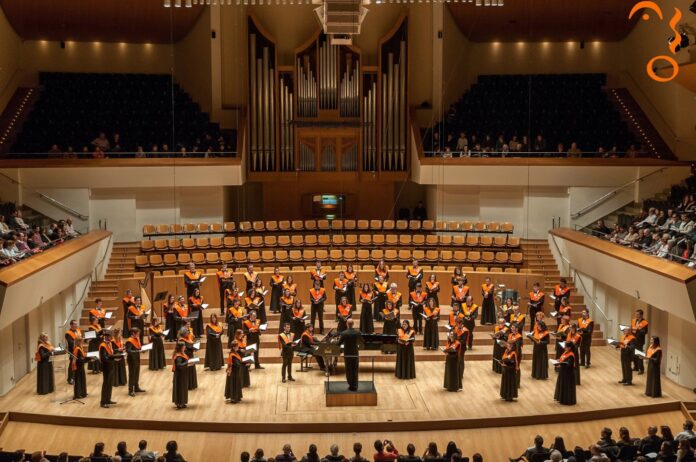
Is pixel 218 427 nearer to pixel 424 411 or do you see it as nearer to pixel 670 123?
pixel 424 411

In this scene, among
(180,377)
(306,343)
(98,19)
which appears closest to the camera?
(180,377)

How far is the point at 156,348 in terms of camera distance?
51.9 feet

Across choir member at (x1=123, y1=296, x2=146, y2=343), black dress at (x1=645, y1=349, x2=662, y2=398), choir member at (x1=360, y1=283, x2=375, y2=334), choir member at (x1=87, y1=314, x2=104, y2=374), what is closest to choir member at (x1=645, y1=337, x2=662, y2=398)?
black dress at (x1=645, y1=349, x2=662, y2=398)

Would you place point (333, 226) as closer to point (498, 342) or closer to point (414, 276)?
point (414, 276)

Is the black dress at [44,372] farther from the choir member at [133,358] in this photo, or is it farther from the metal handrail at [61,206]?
the metal handrail at [61,206]

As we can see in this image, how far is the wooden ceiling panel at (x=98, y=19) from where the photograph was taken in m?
21.1

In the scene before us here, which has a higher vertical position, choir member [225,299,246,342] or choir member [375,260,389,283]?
choir member [375,260,389,283]

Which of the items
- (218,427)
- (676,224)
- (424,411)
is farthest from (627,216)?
(218,427)

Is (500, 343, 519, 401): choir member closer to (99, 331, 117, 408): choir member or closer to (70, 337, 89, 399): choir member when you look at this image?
(99, 331, 117, 408): choir member

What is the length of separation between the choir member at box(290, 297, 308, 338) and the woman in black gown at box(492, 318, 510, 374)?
11.2ft

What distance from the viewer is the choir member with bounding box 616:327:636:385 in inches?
588

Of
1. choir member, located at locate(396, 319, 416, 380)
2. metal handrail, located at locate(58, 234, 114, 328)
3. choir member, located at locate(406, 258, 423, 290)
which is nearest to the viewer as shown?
choir member, located at locate(396, 319, 416, 380)

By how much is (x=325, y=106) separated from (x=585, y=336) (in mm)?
8635

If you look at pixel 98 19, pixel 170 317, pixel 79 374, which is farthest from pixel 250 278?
pixel 98 19
